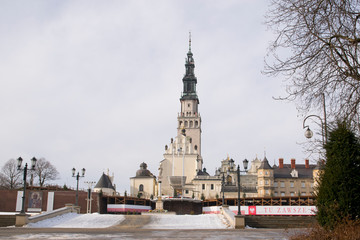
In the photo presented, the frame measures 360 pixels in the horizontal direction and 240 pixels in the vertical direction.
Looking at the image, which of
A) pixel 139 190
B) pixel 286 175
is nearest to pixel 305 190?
pixel 286 175

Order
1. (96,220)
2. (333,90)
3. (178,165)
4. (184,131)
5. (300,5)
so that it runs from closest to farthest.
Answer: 1. (300,5)
2. (333,90)
3. (96,220)
4. (178,165)
5. (184,131)

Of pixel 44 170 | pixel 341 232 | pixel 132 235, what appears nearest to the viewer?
pixel 341 232

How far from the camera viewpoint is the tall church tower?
89.8m

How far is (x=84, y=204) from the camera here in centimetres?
5750

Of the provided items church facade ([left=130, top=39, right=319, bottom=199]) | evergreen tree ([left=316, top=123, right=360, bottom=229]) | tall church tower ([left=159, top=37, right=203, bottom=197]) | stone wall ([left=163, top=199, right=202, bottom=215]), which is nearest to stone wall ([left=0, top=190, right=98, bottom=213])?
stone wall ([left=163, top=199, right=202, bottom=215])

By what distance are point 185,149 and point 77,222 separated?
6836cm

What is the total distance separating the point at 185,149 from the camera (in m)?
97.5

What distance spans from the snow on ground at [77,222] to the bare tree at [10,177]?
53467 millimetres

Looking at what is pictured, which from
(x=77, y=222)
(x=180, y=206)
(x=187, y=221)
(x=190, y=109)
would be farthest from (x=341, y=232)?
(x=190, y=109)

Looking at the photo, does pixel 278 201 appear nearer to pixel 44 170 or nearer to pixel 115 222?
pixel 115 222

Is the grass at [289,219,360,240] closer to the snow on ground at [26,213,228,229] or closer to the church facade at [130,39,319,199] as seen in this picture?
the snow on ground at [26,213,228,229]

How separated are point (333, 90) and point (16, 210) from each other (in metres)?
51.4

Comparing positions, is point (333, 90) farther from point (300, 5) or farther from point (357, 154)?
point (300, 5)

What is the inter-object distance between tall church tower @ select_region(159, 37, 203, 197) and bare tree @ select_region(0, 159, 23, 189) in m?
31.0
